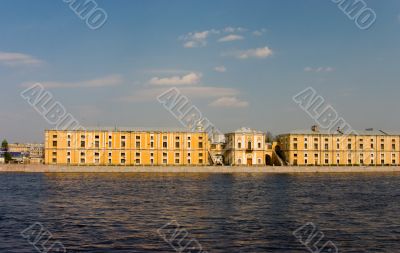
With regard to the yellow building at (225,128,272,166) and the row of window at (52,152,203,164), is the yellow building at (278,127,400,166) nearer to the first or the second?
the yellow building at (225,128,272,166)

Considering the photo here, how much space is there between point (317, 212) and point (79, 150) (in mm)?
79022

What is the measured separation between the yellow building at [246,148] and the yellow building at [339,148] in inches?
245

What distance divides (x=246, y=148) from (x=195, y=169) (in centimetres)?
1397

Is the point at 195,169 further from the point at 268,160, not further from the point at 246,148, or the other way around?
the point at 268,160

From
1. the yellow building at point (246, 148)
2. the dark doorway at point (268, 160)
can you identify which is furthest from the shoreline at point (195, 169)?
the dark doorway at point (268, 160)

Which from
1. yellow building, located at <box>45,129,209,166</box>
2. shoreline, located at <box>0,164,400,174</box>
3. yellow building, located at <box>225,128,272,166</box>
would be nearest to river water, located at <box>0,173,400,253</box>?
shoreline, located at <box>0,164,400,174</box>

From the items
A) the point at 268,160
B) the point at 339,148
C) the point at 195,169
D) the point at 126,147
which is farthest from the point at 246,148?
the point at 126,147

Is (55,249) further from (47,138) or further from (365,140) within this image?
(365,140)

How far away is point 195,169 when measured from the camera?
10806 cm

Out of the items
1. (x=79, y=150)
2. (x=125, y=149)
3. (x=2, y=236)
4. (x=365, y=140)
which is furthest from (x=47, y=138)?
(x=2, y=236)

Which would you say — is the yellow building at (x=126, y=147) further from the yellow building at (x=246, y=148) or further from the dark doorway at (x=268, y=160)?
the dark doorway at (x=268, y=160)

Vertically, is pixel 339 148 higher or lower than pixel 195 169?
higher

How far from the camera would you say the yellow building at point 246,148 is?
381 feet

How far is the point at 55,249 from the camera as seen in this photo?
22.3 meters
